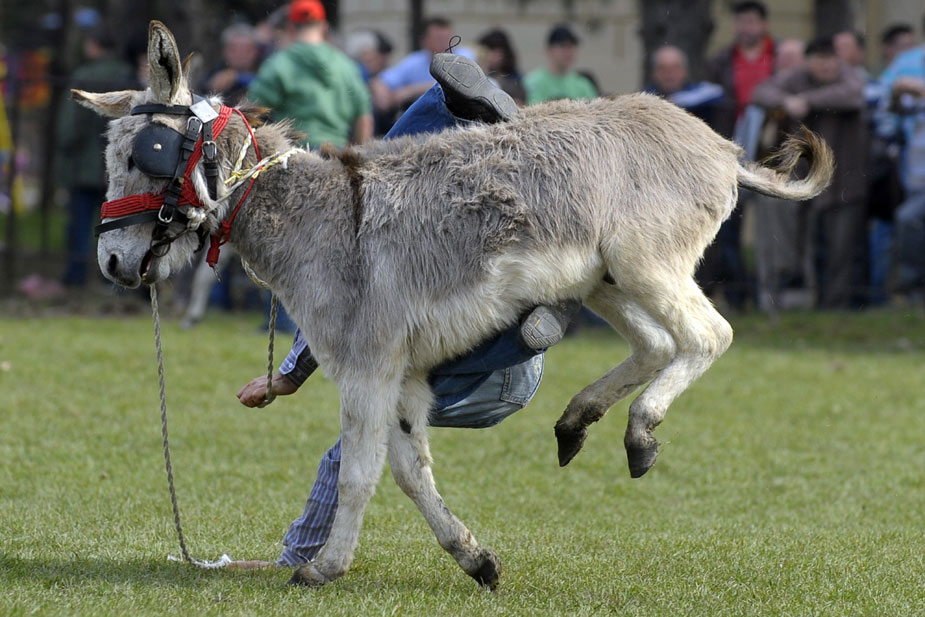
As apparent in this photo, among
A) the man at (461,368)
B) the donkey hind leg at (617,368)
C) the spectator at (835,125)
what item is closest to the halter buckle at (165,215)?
the man at (461,368)

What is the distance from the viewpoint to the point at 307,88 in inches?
405

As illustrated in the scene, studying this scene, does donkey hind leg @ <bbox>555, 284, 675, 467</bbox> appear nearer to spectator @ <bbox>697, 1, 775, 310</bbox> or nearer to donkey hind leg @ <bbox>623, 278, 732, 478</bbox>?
donkey hind leg @ <bbox>623, 278, 732, 478</bbox>

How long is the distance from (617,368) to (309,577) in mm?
1490

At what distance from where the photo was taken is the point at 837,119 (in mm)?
12359

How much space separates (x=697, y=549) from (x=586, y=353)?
522 cm

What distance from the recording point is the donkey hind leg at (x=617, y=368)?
16.5ft

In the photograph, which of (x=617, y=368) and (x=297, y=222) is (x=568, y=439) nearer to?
(x=617, y=368)

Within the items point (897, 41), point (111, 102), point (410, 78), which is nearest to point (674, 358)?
point (111, 102)

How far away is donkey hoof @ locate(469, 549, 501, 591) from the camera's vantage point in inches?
195

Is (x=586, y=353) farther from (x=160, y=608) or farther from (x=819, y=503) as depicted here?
(x=160, y=608)

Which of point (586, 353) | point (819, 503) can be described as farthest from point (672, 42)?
point (819, 503)

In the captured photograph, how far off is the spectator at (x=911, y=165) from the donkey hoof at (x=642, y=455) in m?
8.50

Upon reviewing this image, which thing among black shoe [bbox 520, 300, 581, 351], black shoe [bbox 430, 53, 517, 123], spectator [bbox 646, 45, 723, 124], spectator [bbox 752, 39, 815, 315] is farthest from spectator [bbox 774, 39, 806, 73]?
black shoe [bbox 520, 300, 581, 351]

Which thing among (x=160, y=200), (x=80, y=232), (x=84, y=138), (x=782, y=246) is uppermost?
(x=160, y=200)
